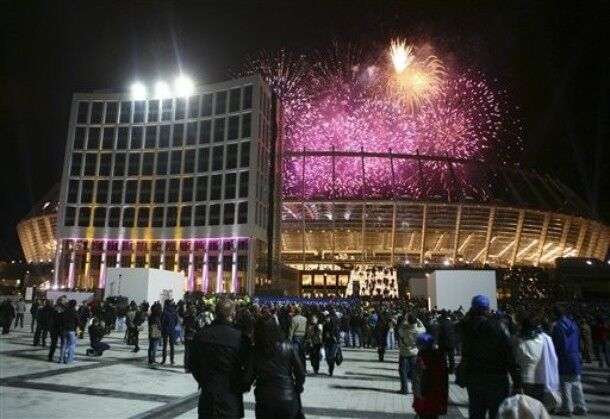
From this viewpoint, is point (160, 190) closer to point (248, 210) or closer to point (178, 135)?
point (178, 135)

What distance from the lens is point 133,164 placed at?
247 feet

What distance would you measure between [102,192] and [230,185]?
70.3 ft

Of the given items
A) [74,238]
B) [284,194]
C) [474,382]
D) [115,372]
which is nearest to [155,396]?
[115,372]

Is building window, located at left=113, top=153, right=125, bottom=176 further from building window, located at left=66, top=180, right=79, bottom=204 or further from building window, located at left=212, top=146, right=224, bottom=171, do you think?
building window, located at left=212, top=146, right=224, bottom=171

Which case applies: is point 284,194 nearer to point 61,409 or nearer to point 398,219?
point 398,219

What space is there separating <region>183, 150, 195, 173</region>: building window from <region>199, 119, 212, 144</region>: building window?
2.26 m

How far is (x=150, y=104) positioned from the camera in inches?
3039

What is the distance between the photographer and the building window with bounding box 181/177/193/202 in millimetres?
71062

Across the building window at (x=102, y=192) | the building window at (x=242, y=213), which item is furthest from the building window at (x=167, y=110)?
the building window at (x=242, y=213)

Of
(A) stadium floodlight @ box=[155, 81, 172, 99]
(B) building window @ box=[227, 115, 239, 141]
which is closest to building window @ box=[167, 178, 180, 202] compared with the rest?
(B) building window @ box=[227, 115, 239, 141]

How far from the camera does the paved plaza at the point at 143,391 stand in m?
9.02

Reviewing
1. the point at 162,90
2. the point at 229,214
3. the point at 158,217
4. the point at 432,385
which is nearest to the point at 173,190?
the point at 158,217

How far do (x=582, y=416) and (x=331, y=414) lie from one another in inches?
196

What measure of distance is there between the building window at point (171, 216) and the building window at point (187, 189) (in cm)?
193
